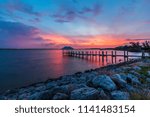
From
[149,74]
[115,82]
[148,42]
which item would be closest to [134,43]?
[148,42]

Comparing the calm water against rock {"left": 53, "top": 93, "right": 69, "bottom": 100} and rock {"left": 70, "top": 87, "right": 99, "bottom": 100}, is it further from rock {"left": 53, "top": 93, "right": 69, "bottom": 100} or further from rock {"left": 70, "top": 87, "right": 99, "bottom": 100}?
rock {"left": 70, "top": 87, "right": 99, "bottom": 100}

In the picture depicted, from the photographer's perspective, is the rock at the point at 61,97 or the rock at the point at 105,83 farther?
the rock at the point at 105,83

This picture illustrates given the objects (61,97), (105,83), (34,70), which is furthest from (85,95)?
(34,70)

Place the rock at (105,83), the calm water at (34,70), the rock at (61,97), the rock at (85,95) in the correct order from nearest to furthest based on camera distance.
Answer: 1. the rock at (85,95)
2. the rock at (61,97)
3. the rock at (105,83)
4. the calm water at (34,70)

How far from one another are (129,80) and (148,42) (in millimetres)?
46749

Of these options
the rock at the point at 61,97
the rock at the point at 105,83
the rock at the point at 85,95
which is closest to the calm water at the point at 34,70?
the rock at the point at 105,83

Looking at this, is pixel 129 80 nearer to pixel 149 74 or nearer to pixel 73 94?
pixel 149 74

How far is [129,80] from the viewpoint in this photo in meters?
7.78

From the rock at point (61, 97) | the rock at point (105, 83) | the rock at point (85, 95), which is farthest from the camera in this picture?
the rock at point (105, 83)

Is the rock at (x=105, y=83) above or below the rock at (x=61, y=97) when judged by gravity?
above

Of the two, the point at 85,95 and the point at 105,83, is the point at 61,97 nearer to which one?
the point at 85,95

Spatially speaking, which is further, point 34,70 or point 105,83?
point 34,70

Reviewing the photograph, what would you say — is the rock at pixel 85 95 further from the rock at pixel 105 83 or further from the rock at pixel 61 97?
the rock at pixel 105 83

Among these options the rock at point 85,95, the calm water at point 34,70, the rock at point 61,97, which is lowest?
the calm water at point 34,70
